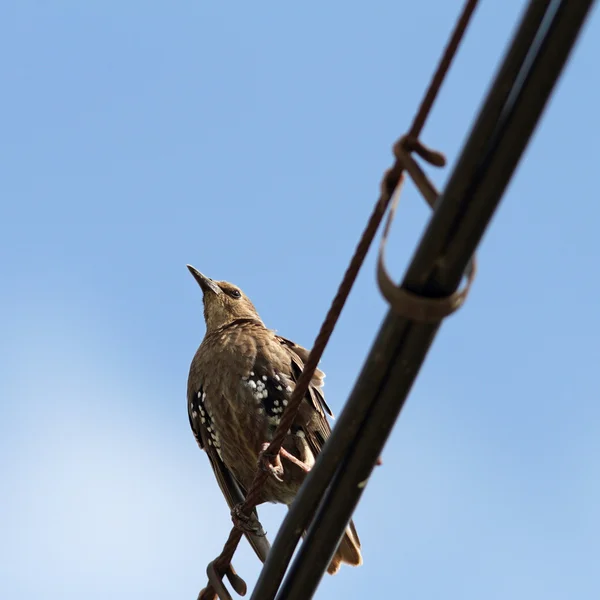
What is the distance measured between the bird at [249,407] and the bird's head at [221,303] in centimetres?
56

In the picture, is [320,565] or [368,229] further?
[320,565]

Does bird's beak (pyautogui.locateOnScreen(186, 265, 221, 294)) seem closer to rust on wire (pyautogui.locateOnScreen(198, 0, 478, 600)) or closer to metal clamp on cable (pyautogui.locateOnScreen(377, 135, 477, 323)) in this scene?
rust on wire (pyautogui.locateOnScreen(198, 0, 478, 600))

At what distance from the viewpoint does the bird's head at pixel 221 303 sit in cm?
684

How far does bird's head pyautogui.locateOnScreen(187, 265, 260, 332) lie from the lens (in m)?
6.84

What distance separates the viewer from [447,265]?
2049mm

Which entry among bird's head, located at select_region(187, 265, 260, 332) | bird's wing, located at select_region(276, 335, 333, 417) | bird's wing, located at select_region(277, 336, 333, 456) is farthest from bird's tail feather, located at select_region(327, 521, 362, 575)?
bird's head, located at select_region(187, 265, 260, 332)

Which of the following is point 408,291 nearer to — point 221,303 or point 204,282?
point 221,303

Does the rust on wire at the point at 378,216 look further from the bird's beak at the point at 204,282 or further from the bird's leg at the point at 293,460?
the bird's beak at the point at 204,282

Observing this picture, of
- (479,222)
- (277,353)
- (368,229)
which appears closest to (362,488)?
(368,229)

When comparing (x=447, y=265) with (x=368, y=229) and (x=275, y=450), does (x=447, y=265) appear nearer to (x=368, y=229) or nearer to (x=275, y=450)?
(x=368, y=229)

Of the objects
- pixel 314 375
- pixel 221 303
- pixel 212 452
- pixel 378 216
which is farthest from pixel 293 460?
pixel 221 303

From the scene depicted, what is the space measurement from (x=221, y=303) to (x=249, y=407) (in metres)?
1.42

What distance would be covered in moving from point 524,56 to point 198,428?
4524 mm

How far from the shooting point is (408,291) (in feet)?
6.90
